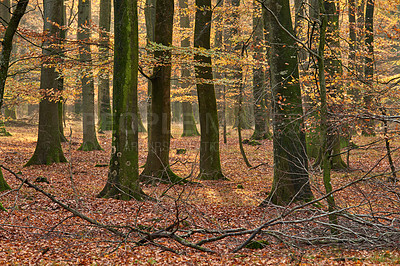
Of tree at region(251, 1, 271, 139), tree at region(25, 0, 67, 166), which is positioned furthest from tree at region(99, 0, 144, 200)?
tree at region(25, 0, 67, 166)

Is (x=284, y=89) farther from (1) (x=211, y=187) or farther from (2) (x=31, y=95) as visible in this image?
(2) (x=31, y=95)

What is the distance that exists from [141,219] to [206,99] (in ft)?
19.6

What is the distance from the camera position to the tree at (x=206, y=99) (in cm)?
1284

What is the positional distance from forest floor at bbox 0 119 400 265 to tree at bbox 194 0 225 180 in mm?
923

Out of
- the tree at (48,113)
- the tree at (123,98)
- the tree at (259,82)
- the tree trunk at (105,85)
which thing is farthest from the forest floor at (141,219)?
the tree trunk at (105,85)

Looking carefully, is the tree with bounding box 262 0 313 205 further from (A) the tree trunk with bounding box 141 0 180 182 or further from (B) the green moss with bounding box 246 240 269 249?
(A) the tree trunk with bounding box 141 0 180 182

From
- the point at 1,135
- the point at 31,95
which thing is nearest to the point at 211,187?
the point at 31,95

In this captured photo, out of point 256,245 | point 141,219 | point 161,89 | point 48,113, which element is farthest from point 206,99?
point 256,245

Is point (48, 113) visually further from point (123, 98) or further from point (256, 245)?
point (256, 245)

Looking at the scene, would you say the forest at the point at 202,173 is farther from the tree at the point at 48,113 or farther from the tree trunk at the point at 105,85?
the tree trunk at the point at 105,85

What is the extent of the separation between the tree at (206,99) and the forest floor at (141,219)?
0.92m

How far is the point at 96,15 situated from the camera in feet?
130

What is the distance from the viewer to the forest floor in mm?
5582

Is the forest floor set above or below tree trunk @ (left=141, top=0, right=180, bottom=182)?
below
